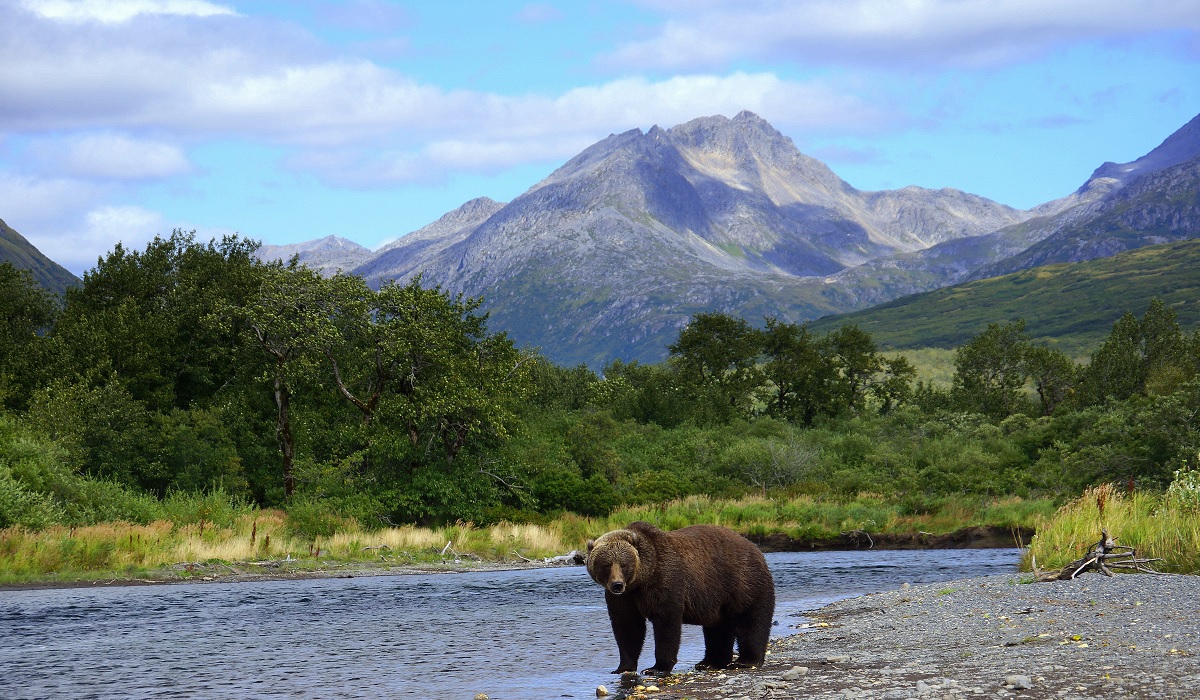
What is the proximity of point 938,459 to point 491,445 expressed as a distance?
109 ft

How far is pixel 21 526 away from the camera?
1426 inches

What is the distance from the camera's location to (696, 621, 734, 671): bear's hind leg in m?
15.0

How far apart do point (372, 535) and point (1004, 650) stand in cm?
3673

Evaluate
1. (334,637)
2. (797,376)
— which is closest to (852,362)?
(797,376)

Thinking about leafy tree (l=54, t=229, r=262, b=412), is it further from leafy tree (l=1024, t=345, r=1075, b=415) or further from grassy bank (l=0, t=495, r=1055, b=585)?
leafy tree (l=1024, t=345, r=1075, b=415)

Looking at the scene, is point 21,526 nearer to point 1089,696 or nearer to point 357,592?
point 357,592

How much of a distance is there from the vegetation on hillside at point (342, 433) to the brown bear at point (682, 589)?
3138cm

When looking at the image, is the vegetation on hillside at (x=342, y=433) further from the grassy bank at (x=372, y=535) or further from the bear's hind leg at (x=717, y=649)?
the bear's hind leg at (x=717, y=649)

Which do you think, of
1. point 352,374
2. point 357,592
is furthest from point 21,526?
point 352,374

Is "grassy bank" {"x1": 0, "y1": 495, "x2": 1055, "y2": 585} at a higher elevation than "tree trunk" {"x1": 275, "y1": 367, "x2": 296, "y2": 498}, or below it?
below

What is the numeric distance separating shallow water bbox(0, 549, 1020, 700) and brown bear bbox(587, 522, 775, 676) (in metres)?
1.63

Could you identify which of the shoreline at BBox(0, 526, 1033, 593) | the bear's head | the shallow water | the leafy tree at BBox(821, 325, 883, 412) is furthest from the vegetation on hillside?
the bear's head

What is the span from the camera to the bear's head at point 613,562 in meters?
12.7

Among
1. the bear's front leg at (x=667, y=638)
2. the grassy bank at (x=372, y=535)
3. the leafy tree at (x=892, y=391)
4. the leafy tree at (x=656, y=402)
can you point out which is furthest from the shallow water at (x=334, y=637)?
the leafy tree at (x=892, y=391)
